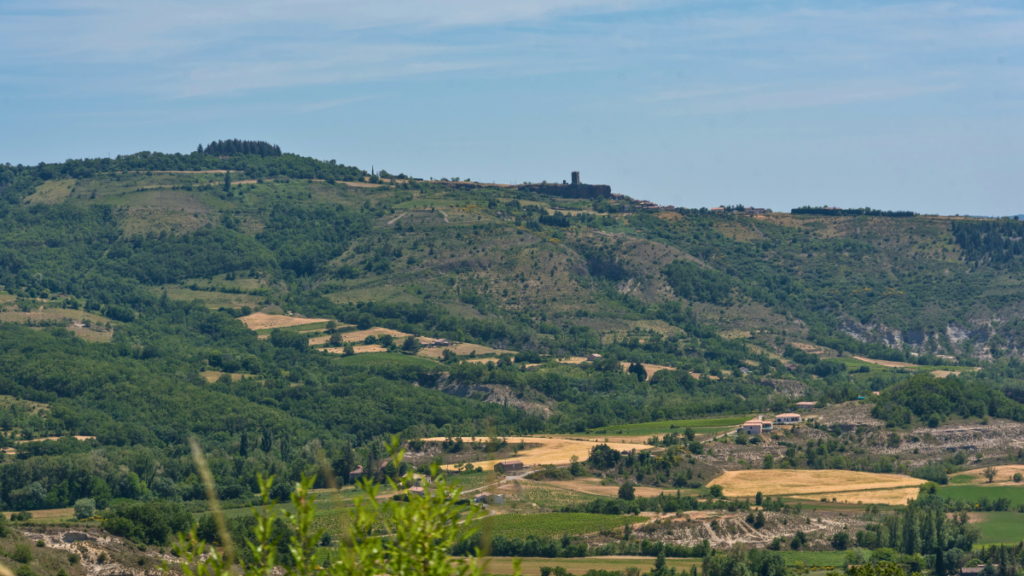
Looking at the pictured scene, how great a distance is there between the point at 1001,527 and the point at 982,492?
14.1 meters

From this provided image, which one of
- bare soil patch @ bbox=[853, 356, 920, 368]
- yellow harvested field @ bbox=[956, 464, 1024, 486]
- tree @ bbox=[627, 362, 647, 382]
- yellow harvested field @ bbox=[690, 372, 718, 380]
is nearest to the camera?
yellow harvested field @ bbox=[956, 464, 1024, 486]

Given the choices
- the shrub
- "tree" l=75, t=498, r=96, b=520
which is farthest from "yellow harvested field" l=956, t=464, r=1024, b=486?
"tree" l=75, t=498, r=96, b=520

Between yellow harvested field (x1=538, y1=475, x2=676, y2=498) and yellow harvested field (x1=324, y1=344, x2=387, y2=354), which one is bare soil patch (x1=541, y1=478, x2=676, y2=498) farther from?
yellow harvested field (x1=324, y1=344, x2=387, y2=354)

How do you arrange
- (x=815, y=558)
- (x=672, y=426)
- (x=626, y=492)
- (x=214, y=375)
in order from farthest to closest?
(x=214, y=375), (x=672, y=426), (x=626, y=492), (x=815, y=558)

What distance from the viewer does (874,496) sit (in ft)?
314

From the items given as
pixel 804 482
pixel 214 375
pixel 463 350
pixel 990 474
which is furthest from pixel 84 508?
pixel 463 350

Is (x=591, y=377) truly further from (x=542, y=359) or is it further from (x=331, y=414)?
(x=331, y=414)

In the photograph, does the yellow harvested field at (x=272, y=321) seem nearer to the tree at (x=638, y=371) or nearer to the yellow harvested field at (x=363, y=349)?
the yellow harvested field at (x=363, y=349)

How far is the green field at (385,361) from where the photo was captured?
151 meters

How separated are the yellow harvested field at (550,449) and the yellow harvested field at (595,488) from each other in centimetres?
536

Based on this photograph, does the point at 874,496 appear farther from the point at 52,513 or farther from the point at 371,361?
the point at 371,361

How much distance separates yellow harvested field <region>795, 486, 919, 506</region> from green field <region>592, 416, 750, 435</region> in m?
27.5

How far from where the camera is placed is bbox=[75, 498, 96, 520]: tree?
88162 mm

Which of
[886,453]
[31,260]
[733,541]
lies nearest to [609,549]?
[733,541]
